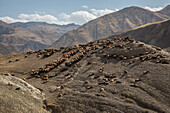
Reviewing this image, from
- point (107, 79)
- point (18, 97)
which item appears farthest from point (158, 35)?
point (18, 97)

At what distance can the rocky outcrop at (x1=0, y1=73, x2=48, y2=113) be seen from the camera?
360 inches

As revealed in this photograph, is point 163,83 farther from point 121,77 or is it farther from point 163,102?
point 121,77

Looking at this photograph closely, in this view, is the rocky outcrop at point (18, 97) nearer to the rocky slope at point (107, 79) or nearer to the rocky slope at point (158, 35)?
the rocky slope at point (107, 79)

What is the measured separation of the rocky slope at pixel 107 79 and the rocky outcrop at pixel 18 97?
1.00 meters

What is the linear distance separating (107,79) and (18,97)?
7612 millimetres

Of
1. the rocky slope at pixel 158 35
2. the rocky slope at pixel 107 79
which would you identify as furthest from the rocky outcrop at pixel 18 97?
the rocky slope at pixel 158 35

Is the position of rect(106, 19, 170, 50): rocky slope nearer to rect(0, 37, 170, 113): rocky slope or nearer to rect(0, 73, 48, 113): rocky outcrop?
rect(0, 37, 170, 113): rocky slope

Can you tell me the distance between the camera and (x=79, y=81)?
1442cm

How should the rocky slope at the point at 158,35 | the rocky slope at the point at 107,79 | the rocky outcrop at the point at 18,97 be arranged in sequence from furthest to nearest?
the rocky slope at the point at 158,35, the rocky slope at the point at 107,79, the rocky outcrop at the point at 18,97

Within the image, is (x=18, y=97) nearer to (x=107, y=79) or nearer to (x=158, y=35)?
(x=107, y=79)

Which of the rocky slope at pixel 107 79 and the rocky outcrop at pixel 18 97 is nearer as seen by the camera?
the rocky outcrop at pixel 18 97

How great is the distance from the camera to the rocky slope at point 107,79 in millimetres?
11047

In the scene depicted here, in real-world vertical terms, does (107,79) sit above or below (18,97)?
above

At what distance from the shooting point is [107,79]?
13758mm
